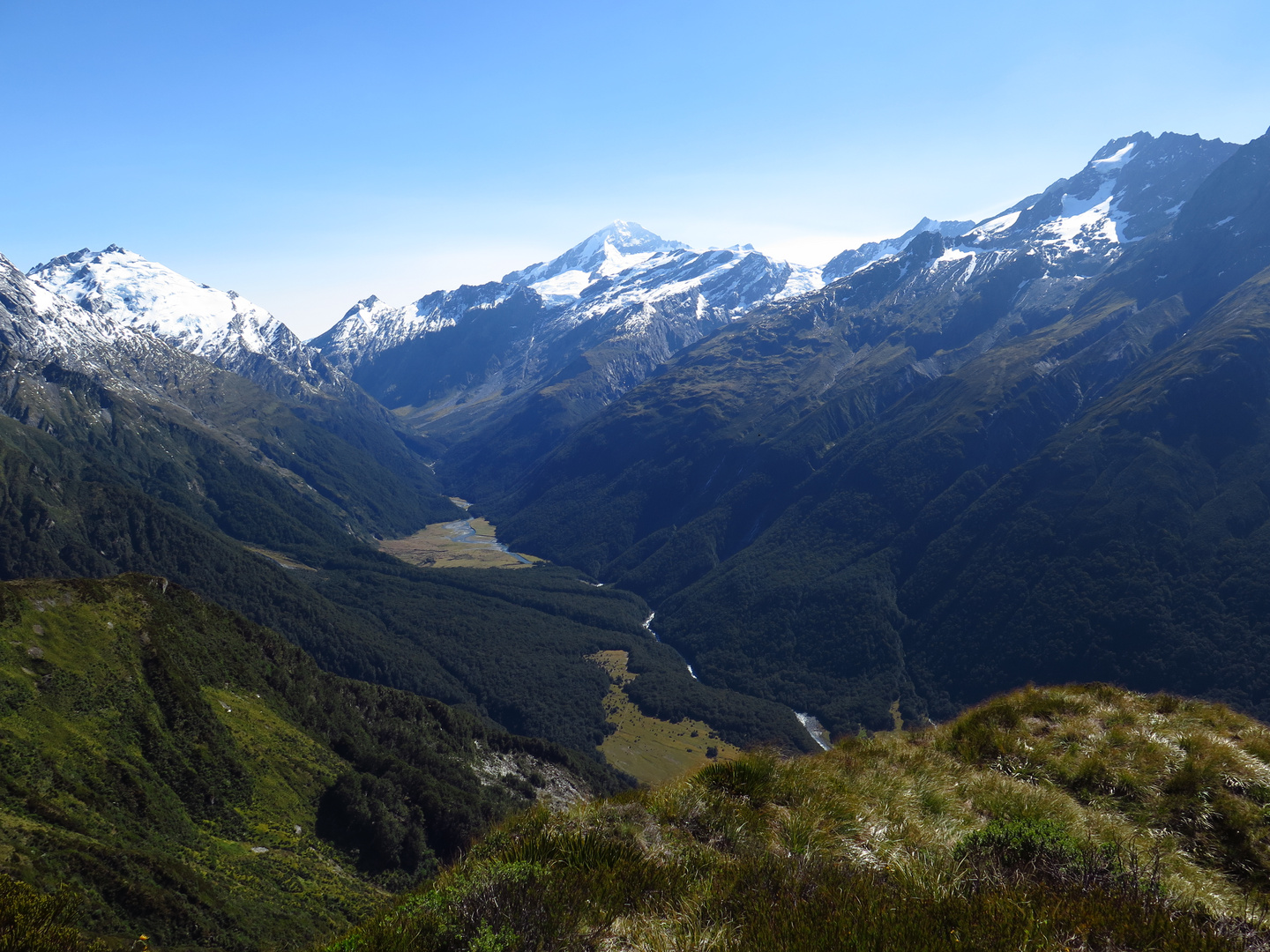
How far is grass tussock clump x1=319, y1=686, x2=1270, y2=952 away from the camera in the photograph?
832cm

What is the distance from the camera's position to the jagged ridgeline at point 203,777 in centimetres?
5472

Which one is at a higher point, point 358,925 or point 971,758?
point 358,925

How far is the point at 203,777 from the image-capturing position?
3194 inches

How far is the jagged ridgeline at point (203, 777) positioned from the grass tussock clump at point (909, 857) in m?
46.4

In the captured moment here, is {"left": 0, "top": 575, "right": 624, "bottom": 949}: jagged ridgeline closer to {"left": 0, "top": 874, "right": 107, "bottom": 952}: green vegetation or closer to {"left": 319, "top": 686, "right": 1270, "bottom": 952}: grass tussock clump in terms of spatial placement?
{"left": 0, "top": 874, "right": 107, "bottom": 952}: green vegetation

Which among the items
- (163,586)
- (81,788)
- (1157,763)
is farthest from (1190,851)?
(163,586)

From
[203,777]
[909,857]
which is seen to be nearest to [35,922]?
[909,857]

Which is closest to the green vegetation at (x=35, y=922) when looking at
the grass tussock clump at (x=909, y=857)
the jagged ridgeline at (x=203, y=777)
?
the grass tussock clump at (x=909, y=857)

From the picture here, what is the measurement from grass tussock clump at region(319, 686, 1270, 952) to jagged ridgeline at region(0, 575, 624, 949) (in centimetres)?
Result: 4643

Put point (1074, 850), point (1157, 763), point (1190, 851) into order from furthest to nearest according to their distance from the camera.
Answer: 1. point (1157, 763)
2. point (1190, 851)
3. point (1074, 850)

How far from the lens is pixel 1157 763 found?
15672 millimetres

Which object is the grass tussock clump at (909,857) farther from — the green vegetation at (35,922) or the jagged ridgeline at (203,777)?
the jagged ridgeline at (203,777)

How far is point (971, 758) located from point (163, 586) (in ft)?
436

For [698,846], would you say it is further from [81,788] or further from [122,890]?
[81,788]
